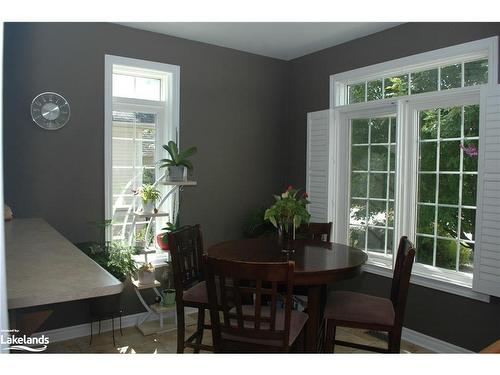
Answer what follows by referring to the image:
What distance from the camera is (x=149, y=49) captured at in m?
3.80

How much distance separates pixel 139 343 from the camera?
3.37m

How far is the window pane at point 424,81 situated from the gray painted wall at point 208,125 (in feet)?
0.64

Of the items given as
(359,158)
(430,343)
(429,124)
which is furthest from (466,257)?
(359,158)

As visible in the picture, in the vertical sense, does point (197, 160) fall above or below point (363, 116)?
below

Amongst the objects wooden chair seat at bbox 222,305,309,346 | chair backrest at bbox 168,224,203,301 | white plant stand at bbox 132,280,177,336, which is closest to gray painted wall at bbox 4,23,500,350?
white plant stand at bbox 132,280,177,336

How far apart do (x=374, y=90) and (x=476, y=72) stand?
940 mm

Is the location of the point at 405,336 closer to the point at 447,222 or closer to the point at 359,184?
the point at 447,222

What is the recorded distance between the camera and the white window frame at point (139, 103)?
3578mm

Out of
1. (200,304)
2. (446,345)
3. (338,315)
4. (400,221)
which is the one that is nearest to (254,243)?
(200,304)

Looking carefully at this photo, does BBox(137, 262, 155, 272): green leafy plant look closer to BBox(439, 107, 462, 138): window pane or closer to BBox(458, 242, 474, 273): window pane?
BBox(458, 242, 474, 273): window pane

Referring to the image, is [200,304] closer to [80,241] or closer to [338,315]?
[338,315]

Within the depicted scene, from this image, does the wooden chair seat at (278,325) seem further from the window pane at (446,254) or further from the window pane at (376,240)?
the window pane at (376,240)

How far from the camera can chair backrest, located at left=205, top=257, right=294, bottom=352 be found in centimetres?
195

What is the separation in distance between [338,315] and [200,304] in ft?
2.79
